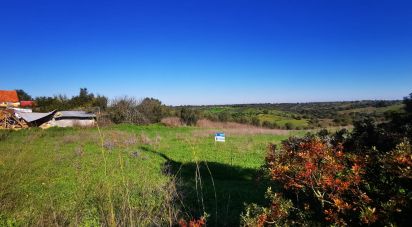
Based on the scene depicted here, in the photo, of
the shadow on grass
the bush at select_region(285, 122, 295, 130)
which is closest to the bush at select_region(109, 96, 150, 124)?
the bush at select_region(285, 122, 295, 130)

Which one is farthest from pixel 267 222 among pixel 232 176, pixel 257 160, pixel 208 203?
pixel 257 160

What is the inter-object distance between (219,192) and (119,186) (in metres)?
4.75

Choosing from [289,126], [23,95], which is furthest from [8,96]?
[289,126]

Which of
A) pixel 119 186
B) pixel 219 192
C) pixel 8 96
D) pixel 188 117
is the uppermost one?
pixel 8 96

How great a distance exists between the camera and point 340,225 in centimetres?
267

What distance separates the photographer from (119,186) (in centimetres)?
382

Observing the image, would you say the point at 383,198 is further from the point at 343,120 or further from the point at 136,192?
the point at 343,120

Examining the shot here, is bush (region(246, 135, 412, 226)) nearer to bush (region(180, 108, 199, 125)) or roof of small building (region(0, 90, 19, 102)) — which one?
bush (region(180, 108, 199, 125))

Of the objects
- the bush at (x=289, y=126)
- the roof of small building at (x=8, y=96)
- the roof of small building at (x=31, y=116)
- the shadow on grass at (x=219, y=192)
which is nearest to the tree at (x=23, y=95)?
the roof of small building at (x=8, y=96)

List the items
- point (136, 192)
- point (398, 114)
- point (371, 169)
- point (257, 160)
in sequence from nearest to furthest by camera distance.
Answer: point (371, 169) → point (398, 114) → point (136, 192) → point (257, 160)

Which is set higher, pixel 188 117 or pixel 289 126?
pixel 188 117

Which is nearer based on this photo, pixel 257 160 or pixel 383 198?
pixel 383 198

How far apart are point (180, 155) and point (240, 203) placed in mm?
8135

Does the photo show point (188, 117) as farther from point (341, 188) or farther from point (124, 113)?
point (341, 188)
